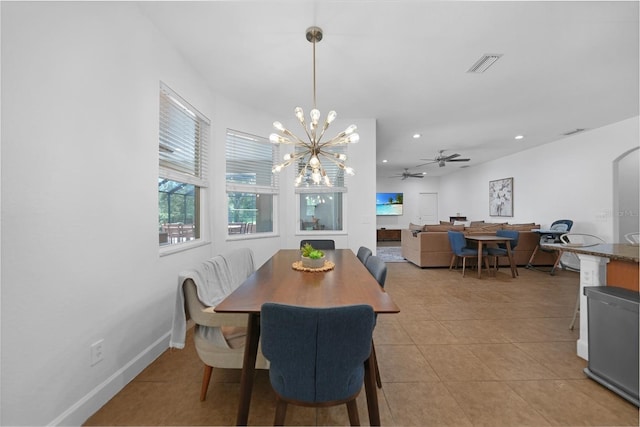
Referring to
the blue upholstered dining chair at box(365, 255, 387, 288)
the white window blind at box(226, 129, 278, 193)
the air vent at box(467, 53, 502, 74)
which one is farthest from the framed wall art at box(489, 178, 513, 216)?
the blue upholstered dining chair at box(365, 255, 387, 288)

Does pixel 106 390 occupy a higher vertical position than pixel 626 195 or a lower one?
lower

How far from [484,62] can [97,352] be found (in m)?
4.14

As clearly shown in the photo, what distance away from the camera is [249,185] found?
148 inches

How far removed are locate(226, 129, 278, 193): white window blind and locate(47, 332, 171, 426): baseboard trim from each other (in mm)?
2148

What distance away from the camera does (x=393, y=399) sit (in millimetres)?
1620

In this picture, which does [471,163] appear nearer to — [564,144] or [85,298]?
[564,144]

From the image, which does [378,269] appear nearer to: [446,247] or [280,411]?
[280,411]

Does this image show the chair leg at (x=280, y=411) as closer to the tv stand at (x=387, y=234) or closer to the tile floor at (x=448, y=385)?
the tile floor at (x=448, y=385)

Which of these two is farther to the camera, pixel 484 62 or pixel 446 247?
pixel 446 247

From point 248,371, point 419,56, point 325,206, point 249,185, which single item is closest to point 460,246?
point 325,206

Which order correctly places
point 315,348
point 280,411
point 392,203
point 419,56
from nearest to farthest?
1. point 315,348
2. point 280,411
3. point 419,56
4. point 392,203

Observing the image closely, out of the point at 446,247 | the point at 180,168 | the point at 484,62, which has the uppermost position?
the point at 484,62

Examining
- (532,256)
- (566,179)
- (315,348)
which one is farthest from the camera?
(566,179)

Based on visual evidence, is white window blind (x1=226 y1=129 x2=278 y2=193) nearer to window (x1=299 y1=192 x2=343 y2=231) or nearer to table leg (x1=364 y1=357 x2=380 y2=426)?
window (x1=299 y1=192 x2=343 y2=231)
